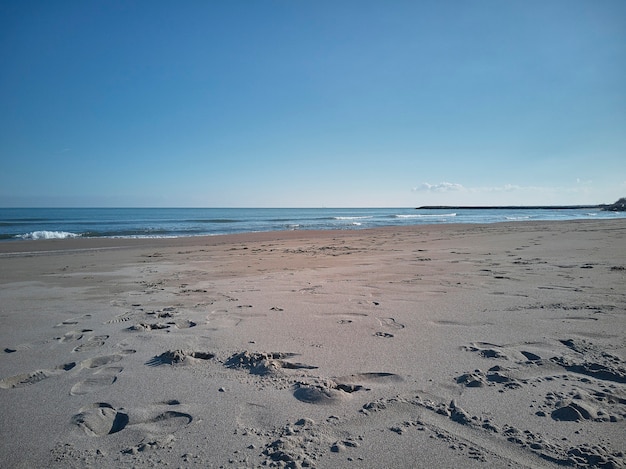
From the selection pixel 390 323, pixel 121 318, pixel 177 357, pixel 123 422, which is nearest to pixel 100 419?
pixel 123 422

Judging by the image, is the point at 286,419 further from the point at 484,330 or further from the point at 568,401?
the point at 484,330

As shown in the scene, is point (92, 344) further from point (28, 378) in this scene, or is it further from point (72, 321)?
point (72, 321)

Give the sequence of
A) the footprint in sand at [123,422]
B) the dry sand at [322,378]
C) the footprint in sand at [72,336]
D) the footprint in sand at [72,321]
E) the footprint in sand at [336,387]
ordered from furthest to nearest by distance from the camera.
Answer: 1. the footprint in sand at [72,321]
2. the footprint in sand at [72,336]
3. the footprint in sand at [336,387]
4. the footprint in sand at [123,422]
5. the dry sand at [322,378]

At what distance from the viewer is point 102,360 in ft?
9.73

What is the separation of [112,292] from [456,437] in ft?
18.8

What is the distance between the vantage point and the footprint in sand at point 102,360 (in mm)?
2875

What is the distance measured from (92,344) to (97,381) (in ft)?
3.02

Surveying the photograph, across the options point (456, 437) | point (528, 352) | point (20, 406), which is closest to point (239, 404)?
point (456, 437)

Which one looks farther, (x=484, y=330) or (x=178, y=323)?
(x=178, y=323)

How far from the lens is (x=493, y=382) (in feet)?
7.84

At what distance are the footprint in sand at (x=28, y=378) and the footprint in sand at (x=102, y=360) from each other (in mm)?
103

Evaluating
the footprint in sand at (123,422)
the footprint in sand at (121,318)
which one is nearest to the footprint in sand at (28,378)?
the footprint in sand at (123,422)

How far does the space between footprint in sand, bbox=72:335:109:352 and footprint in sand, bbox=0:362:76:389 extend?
383mm

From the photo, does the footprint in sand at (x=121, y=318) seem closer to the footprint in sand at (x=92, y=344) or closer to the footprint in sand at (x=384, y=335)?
the footprint in sand at (x=92, y=344)
